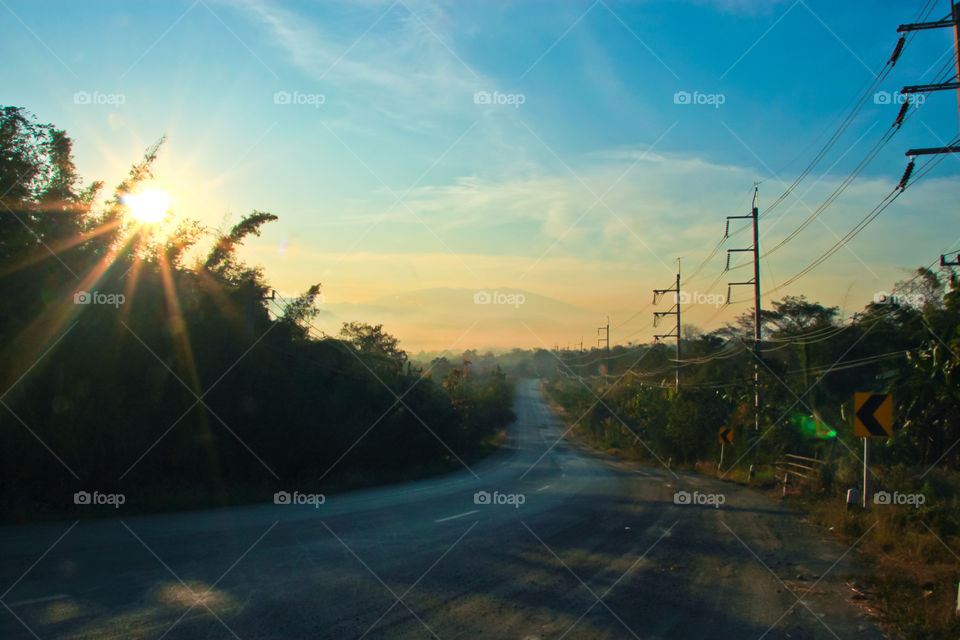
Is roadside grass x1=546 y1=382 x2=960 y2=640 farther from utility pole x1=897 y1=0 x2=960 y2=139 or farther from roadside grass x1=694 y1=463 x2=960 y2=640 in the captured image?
utility pole x1=897 y1=0 x2=960 y2=139

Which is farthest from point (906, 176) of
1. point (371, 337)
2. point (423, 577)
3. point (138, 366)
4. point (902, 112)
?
point (371, 337)

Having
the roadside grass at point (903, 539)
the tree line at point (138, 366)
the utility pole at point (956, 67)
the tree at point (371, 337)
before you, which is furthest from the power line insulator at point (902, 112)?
the tree at point (371, 337)

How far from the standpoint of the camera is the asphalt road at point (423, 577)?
6863mm

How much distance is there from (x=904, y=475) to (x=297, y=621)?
1537cm

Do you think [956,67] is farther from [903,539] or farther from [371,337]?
[371,337]

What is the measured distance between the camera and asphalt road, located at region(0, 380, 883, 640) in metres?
6.86

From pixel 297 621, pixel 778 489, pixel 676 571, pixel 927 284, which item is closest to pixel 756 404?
pixel 778 489

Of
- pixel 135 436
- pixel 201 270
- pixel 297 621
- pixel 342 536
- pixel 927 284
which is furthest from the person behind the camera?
A: pixel 927 284

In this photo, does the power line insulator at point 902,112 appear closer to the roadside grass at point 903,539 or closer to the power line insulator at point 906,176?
the power line insulator at point 906,176

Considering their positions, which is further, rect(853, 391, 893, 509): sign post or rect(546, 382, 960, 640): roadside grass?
rect(853, 391, 893, 509): sign post

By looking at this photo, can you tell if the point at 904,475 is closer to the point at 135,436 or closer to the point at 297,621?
the point at 297,621

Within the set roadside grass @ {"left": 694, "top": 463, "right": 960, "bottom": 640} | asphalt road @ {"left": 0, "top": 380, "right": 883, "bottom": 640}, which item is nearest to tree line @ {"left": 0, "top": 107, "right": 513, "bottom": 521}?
asphalt road @ {"left": 0, "top": 380, "right": 883, "bottom": 640}

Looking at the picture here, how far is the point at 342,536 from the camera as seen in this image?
38.0ft

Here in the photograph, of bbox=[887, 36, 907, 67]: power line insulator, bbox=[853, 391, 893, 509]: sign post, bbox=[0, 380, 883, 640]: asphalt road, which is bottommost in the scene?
bbox=[0, 380, 883, 640]: asphalt road
